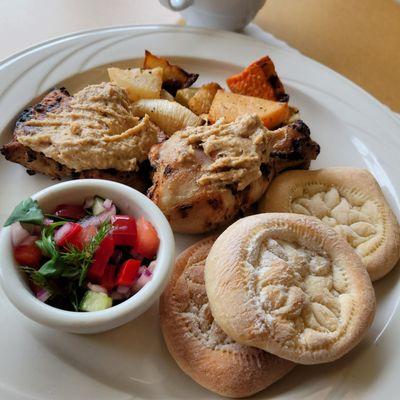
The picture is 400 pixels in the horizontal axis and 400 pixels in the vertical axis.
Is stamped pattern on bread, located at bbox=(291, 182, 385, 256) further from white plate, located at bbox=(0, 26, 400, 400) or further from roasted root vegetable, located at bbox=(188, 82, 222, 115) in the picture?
roasted root vegetable, located at bbox=(188, 82, 222, 115)

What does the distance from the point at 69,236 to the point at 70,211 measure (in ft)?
0.56

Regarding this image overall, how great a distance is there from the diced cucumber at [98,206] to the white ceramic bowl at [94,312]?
0.07ft

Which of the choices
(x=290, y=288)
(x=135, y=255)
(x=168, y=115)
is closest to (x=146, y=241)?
(x=135, y=255)

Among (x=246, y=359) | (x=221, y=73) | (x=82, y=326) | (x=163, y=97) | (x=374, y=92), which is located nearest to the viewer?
(x=82, y=326)

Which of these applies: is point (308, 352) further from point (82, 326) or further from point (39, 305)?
point (39, 305)

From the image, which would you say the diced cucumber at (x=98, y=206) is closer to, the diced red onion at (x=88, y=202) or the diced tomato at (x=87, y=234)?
the diced red onion at (x=88, y=202)

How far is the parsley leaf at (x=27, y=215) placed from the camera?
1646mm

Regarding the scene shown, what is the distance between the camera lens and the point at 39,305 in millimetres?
1529

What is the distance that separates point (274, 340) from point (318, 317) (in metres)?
0.19

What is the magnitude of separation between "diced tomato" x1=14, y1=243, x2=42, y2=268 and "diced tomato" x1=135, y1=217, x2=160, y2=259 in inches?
12.8

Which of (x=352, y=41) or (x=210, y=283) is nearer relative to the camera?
(x=210, y=283)

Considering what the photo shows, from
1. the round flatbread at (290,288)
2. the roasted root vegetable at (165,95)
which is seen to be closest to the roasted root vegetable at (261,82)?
the roasted root vegetable at (165,95)

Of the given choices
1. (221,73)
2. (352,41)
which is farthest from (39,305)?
(352,41)

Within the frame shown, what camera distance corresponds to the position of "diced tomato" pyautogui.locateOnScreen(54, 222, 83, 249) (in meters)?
1.62
